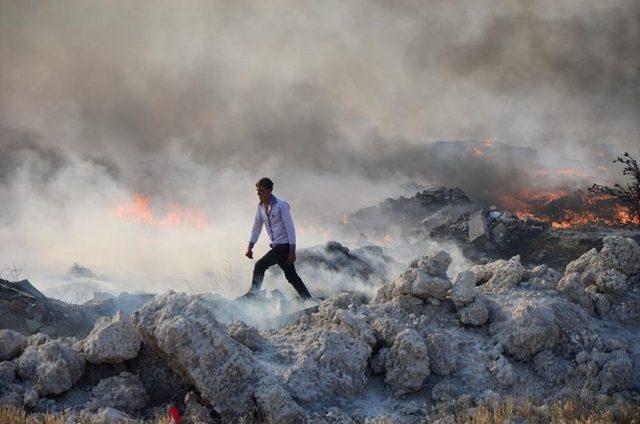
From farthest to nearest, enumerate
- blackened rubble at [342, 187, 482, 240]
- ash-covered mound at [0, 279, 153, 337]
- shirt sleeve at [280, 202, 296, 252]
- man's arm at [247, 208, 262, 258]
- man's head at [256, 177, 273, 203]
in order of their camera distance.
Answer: blackened rubble at [342, 187, 482, 240] → ash-covered mound at [0, 279, 153, 337] → man's arm at [247, 208, 262, 258] → shirt sleeve at [280, 202, 296, 252] → man's head at [256, 177, 273, 203]

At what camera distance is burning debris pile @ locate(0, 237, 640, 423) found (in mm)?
4605

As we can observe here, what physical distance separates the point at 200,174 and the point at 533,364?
2799cm

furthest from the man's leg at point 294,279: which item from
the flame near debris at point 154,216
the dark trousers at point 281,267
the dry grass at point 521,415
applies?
the flame near debris at point 154,216

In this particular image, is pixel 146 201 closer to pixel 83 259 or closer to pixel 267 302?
pixel 83 259

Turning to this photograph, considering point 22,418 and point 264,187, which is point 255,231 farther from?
point 22,418

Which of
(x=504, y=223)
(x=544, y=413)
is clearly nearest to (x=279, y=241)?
(x=544, y=413)

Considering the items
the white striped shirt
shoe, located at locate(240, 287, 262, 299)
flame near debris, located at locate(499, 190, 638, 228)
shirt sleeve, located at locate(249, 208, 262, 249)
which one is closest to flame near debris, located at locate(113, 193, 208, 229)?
flame near debris, located at locate(499, 190, 638, 228)

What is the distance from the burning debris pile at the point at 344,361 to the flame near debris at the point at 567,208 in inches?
712

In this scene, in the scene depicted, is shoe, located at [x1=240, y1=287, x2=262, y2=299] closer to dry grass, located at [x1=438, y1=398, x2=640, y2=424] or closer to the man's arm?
the man's arm

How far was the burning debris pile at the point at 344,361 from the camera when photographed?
4.61 m

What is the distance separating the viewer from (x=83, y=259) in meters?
21.2

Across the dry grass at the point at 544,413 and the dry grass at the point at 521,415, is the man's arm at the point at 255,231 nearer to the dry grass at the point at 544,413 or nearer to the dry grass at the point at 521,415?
the dry grass at the point at 521,415

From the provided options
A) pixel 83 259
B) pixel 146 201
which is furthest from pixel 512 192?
pixel 83 259

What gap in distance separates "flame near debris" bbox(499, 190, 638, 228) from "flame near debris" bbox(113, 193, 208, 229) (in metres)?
14.9
